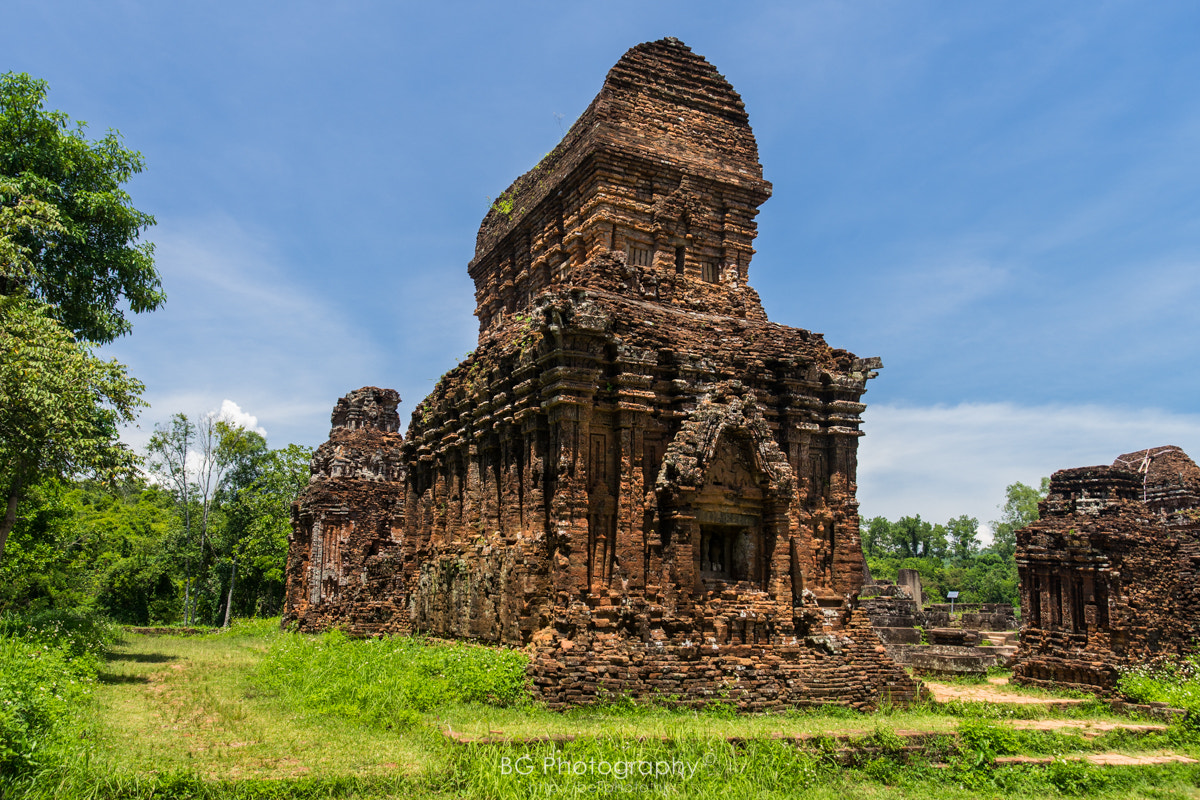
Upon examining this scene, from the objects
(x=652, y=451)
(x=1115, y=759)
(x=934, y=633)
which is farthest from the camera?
(x=934, y=633)

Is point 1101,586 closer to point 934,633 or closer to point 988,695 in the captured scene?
point 988,695

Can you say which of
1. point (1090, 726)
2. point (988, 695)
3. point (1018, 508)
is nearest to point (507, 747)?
point (1090, 726)

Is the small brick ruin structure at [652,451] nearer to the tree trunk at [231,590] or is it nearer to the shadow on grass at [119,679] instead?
the shadow on grass at [119,679]

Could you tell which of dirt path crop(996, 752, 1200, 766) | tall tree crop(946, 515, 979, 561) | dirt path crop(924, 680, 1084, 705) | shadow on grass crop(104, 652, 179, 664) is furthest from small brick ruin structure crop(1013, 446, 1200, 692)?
tall tree crop(946, 515, 979, 561)

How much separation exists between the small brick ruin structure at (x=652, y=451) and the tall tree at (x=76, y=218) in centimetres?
923

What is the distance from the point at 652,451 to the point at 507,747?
5784 millimetres

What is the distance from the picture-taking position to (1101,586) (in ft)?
61.0

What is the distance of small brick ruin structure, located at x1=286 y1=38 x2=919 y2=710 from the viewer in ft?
39.2

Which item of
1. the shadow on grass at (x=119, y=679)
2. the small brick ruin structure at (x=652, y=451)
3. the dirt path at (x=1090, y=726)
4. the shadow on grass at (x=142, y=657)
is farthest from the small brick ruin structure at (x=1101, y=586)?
the shadow on grass at (x=142, y=657)

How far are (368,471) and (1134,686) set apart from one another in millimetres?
19017

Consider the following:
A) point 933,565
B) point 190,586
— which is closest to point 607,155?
point 190,586

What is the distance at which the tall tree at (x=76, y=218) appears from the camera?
19953mm

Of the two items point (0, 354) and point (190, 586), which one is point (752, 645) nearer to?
point (0, 354)

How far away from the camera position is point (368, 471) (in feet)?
81.4
